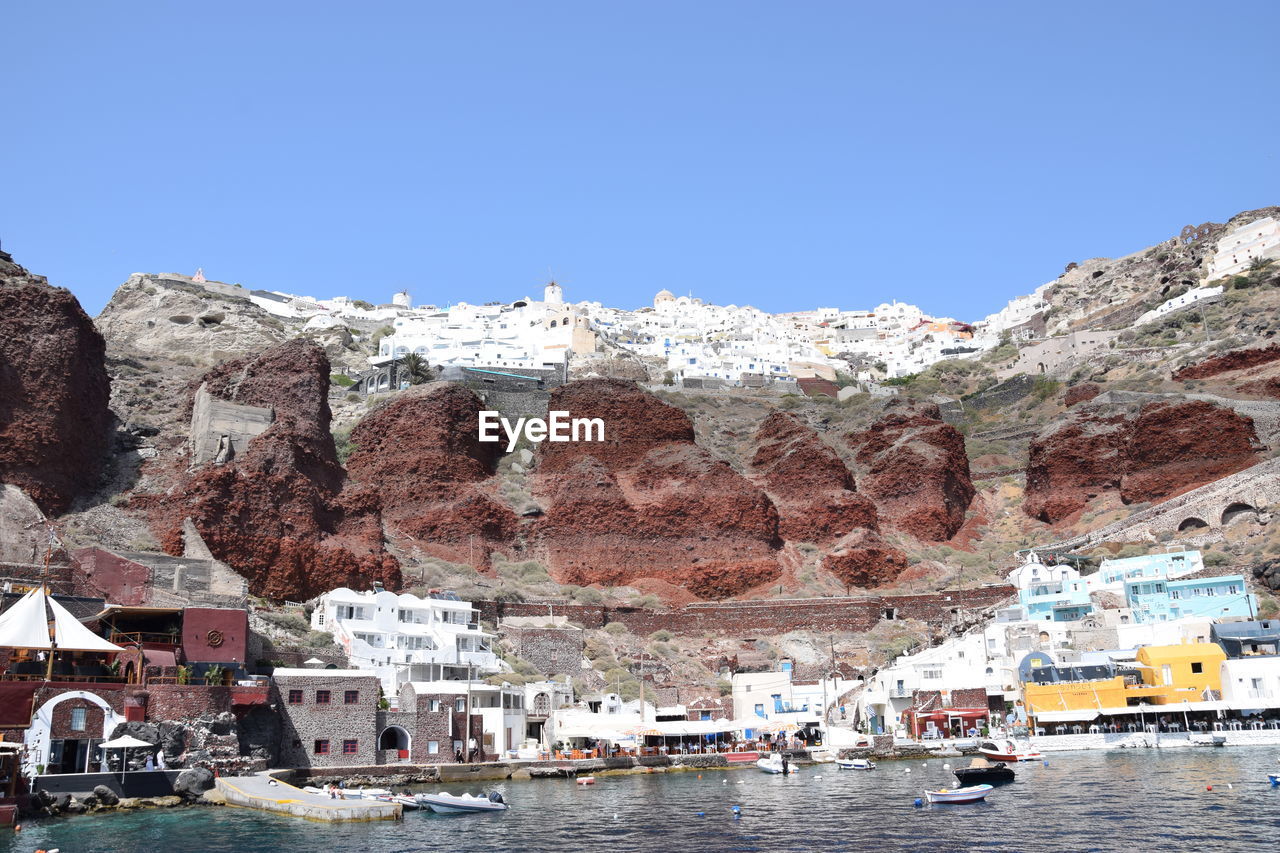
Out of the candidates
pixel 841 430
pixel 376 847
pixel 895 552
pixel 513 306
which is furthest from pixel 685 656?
pixel 513 306

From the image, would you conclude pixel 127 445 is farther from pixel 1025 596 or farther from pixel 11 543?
pixel 1025 596

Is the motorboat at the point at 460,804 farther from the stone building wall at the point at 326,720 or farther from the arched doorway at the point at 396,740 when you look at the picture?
the arched doorway at the point at 396,740

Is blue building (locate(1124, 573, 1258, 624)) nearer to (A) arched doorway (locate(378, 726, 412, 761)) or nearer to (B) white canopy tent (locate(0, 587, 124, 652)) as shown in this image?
(A) arched doorway (locate(378, 726, 412, 761))

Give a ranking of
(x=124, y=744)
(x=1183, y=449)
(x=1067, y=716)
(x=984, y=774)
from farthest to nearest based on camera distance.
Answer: (x=1183, y=449) → (x=1067, y=716) → (x=984, y=774) → (x=124, y=744)

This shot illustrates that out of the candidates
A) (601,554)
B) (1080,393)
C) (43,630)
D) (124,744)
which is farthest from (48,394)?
(1080,393)

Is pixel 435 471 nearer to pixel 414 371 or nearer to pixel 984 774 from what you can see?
pixel 414 371

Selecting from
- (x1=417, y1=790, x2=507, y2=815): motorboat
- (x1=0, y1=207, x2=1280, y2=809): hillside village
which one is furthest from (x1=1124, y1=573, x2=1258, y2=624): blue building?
(x1=417, y1=790, x2=507, y2=815): motorboat

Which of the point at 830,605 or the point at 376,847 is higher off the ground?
the point at 830,605
